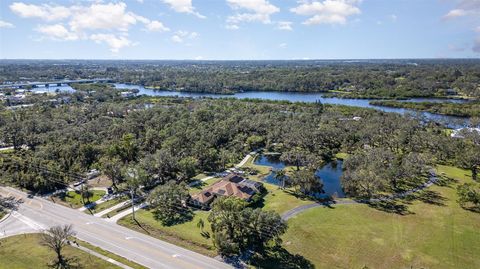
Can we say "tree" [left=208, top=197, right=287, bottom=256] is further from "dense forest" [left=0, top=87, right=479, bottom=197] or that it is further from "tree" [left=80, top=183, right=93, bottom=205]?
"tree" [left=80, top=183, right=93, bottom=205]

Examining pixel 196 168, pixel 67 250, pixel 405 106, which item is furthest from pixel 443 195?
pixel 405 106

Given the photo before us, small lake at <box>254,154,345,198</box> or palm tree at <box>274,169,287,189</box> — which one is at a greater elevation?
palm tree at <box>274,169,287,189</box>

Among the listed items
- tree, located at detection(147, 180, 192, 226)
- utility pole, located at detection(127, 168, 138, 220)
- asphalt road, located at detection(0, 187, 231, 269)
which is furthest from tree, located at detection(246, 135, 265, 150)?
asphalt road, located at detection(0, 187, 231, 269)

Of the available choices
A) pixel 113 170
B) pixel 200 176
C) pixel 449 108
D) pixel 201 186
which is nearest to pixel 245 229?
pixel 201 186

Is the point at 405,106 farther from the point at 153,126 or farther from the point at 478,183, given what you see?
the point at 153,126

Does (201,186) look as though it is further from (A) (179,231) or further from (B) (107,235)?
(B) (107,235)
